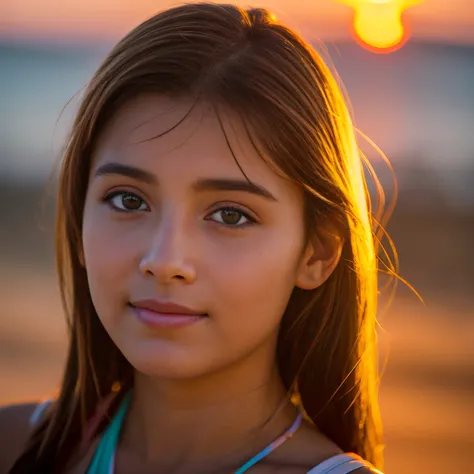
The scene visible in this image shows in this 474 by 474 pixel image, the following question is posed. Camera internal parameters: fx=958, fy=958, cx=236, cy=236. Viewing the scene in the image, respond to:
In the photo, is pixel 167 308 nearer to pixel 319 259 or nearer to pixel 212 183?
pixel 212 183

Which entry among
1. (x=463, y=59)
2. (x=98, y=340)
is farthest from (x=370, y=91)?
(x=98, y=340)

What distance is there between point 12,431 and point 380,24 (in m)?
10.2

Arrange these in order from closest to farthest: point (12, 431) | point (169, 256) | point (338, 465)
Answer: point (169, 256) < point (338, 465) < point (12, 431)

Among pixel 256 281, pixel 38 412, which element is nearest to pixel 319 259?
pixel 256 281

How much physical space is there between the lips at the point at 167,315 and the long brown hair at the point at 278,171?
1.30 feet

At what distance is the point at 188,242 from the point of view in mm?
2172

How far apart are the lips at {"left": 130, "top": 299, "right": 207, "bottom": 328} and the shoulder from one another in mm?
781

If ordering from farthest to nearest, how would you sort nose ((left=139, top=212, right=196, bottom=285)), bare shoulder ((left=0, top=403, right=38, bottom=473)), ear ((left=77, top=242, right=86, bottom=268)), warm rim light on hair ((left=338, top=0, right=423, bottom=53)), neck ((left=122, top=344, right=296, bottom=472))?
warm rim light on hair ((left=338, top=0, right=423, bottom=53))
bare shoulder ((left=0, top=403, right=38, bottom=473))
ear ((left=77, top=242, right=86, bottom=268))
neck ((left=122, top=344, right=296, bottom=472))
nose ((left=139, top=212, right=196, bottom=285))

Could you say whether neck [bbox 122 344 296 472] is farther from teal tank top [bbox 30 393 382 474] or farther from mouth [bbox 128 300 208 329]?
mouth [bbox 128 300 208 329]

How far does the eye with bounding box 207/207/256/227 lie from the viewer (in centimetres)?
223

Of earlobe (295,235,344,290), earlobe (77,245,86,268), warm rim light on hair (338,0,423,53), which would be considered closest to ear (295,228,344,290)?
earlobe (295,235,344,290)

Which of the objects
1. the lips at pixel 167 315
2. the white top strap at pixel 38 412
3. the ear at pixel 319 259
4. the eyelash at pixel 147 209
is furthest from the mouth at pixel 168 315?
the white top strap at pixel 38 412

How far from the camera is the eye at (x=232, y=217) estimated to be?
87.9 inches

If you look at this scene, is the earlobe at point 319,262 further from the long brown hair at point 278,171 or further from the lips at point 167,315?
the lips at point 167,315
